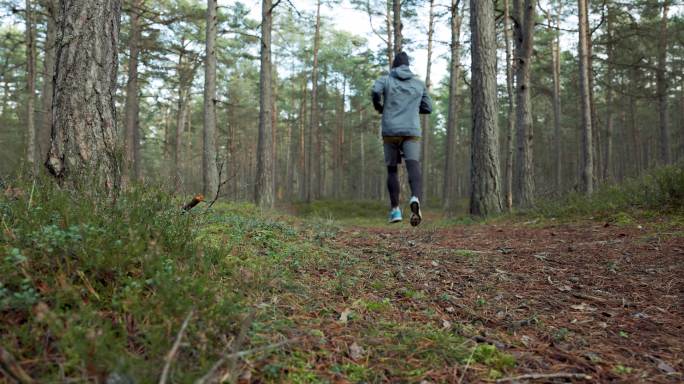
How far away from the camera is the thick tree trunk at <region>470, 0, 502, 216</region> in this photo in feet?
26.4

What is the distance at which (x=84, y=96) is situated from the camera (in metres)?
3.46

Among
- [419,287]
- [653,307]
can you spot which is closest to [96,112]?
[419,287]

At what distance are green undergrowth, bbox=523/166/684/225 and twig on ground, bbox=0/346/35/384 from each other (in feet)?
22.1

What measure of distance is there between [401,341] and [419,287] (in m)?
0.99

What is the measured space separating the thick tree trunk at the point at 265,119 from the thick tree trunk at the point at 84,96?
804cm

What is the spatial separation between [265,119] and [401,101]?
7.04 metres

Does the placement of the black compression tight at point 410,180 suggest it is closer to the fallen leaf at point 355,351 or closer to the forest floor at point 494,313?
the forest floor at point 494,313

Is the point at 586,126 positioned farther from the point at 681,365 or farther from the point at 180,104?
the point at 180,104

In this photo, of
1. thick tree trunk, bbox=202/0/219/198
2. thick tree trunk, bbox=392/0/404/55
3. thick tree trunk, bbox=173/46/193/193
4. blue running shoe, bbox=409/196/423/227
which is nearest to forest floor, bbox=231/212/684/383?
blue running shoe, bbox=409/196/423/227

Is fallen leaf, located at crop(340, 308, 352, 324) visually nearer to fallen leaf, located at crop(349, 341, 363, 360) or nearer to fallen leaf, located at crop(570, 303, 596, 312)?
fallen leaf, located at crop(349, 341, 363, 360)

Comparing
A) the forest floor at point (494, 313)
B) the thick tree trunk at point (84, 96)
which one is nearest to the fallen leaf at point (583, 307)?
the forest floor at point (494, 313)

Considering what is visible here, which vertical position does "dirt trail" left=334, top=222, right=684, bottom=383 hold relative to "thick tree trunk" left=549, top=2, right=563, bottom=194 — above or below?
below

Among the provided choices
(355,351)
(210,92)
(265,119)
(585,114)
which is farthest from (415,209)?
(585,114)

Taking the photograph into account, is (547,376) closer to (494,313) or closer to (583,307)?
(494,313)
